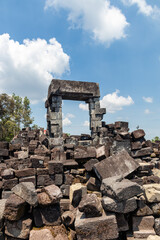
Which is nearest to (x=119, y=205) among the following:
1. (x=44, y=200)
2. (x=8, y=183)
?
(x=44, y=200)

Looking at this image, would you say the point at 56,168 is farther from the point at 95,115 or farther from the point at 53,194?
the point at 95,115

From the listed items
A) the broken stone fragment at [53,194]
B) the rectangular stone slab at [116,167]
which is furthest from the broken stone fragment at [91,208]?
the rectangular stone slab at [116,167]

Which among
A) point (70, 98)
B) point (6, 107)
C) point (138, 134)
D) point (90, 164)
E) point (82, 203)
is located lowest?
point (82, 203)

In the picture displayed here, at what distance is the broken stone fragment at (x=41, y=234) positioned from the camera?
321 cm

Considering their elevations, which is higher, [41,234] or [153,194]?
[153,194]

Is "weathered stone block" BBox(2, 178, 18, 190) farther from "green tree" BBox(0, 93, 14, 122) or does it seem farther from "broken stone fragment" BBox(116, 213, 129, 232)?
"green tree" BBox(0, 93, 14, 122)

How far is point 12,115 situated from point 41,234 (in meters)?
24.7

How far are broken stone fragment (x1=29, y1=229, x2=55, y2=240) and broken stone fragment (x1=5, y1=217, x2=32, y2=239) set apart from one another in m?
0.14

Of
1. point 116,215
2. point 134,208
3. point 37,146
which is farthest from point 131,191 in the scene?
point 37,146

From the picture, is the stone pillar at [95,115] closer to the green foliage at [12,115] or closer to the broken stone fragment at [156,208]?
the broken stone fragment at [156,208]

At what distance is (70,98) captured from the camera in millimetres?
9000

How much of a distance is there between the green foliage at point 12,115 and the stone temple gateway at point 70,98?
17546 millimetres

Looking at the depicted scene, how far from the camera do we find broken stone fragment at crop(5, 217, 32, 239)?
11.1 feet

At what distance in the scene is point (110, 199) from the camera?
3379 millimetres
